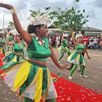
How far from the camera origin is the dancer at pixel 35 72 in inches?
242

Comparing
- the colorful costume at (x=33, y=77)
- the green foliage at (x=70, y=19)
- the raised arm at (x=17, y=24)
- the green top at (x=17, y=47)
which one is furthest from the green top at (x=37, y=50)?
the green foliage at (x=70, y=19)

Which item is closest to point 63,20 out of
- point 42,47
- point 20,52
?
point 20,52

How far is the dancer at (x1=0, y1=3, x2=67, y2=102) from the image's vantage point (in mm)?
6137

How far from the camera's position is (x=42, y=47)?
246 inches

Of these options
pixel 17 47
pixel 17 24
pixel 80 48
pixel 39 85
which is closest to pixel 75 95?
pixel 39 85

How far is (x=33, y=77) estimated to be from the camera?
6.17 meters

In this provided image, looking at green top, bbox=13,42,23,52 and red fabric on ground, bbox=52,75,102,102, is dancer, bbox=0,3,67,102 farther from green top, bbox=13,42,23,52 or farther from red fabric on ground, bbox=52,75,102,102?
green top, bbox=13,42,23,52

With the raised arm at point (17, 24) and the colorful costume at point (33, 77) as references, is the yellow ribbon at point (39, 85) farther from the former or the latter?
the raised arm at point (17, 24)

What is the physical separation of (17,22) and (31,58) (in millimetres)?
788

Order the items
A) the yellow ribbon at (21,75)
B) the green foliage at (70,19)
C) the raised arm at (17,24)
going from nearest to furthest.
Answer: the raised arm at (17,24), the yellow ribbon at (21,75), the green foliage at (70,19)

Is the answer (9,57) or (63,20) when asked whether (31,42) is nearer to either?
(9,57)

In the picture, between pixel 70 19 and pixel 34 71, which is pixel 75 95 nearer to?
pixel 34 71

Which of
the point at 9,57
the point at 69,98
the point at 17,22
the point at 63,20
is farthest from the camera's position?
the point at 63,20

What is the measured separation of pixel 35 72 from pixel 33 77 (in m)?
0.08
